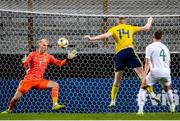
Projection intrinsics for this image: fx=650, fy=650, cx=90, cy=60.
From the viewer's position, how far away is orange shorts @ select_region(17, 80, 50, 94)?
1203 cm

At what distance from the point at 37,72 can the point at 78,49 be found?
1.70 metres

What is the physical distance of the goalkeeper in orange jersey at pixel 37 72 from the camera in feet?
39.3

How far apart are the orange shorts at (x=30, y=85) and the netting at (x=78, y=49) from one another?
1.03 m

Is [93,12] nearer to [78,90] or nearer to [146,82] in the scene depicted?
[78,90]

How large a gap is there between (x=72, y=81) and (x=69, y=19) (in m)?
1.57

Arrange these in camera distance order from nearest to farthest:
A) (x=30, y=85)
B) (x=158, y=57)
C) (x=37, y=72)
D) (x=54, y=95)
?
1. (x=158, y=57)
2. (x=54, y=95)
3. (x=30, y=85)
4. (x=37, y=72)

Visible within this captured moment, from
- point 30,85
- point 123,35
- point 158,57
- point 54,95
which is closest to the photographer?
point 158,57

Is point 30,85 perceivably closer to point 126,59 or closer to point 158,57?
point 126,59

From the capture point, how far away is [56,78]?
13359 millimetres

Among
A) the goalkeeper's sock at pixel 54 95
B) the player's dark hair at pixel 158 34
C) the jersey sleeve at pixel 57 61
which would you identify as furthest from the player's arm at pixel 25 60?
the player's dark hair at pixel 158 34

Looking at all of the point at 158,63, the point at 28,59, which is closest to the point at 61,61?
the point at 28,59

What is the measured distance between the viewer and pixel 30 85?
12109mm

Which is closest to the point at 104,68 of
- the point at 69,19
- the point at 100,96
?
the point at 100,96

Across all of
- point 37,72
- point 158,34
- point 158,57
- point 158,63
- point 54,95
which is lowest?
point 54,95
